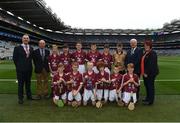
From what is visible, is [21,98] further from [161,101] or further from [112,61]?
[161,101]

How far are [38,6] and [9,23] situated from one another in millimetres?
5872

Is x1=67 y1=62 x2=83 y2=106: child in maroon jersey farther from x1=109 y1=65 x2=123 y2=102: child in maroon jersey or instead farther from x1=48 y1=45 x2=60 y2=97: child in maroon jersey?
x1=48 y1=45 x2=60 y2=97: child in maroon jersey

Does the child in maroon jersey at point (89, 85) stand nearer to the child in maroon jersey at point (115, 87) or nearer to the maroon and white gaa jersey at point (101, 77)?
the maroon and white gaa jersey at point (101, 77)

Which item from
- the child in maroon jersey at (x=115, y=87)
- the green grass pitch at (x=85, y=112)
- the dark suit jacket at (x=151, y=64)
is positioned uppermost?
the dark suit jacket at (x=151, y=64)

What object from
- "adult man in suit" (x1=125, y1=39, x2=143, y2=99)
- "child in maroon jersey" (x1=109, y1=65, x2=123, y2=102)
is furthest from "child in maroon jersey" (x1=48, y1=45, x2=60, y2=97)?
"adult man in suit" (x1=125, y1=39, x2=143, y2=99)

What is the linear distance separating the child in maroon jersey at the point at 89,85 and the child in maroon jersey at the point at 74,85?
15 centimetres

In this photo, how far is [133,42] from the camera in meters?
10.5

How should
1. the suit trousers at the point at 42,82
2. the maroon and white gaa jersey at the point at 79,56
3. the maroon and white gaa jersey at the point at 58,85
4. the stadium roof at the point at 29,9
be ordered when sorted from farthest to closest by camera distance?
the stadium roof at the point at 29,9 → the maroon and white gaa jersey at the point at 79,56 → the suit trousers at the point at 42,82 → the maroon and white gaa jersey at the point at 58,85

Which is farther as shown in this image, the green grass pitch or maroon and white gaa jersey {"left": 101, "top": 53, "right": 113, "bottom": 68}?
maroon and white gaa jersey {"left": 101, "top": 53, "right": 113, "bottom": 68}

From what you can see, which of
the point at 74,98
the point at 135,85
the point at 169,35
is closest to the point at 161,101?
the point at 135,85

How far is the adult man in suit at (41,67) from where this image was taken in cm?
1115

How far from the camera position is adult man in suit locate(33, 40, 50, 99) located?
11.1 metres

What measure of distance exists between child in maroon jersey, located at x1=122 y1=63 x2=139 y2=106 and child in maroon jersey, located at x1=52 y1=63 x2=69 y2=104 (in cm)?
170

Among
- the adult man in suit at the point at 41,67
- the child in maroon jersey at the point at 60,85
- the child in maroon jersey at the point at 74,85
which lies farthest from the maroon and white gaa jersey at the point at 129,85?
the adult man in suit at the point at 41,67
